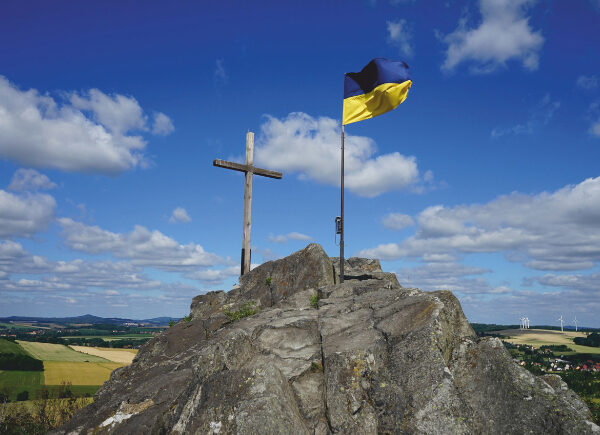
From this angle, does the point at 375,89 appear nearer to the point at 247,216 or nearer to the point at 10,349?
the point at 247,216

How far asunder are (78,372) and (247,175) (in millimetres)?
50311

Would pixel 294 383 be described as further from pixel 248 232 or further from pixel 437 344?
pixel 248 232

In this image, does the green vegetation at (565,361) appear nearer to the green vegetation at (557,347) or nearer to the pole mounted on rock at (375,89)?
the green vegetation at (557,347)

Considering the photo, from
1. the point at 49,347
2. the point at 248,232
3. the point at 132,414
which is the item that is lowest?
the point at 49,347

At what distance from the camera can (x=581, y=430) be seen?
6.56m

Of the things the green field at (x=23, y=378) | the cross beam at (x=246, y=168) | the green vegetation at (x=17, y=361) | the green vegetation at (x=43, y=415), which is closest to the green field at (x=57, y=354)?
the green vegetation at (x=17, y=361)

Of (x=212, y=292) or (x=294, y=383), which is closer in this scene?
(x=294, y=383)

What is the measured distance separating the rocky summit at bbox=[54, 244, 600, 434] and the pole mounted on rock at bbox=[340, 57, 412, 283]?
1027cm

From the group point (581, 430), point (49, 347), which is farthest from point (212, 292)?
point (49, 347)

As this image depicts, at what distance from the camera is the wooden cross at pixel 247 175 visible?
20703 millimetres

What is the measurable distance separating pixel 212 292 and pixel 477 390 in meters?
13.4

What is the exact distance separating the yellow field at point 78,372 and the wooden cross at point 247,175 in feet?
120

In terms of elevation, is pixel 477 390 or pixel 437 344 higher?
pixel 437 344

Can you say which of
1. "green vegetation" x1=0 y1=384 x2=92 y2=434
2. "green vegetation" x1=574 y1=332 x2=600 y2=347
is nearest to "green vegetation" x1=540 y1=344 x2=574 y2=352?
"green vegetation" x1=574 y1=332 x2=600 y2=347
